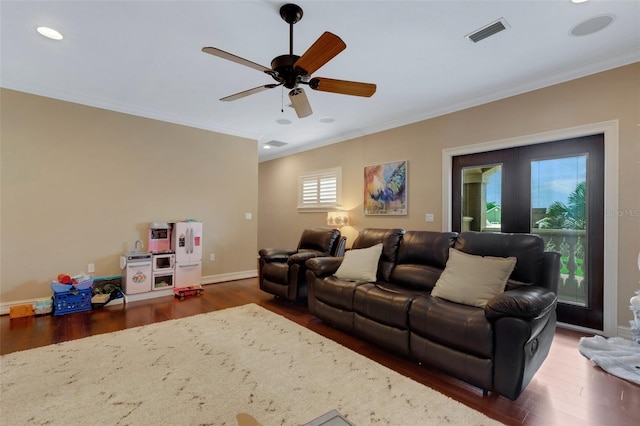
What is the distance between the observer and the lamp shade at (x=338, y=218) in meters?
5.41

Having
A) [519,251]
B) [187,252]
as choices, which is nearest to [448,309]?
[519,251]

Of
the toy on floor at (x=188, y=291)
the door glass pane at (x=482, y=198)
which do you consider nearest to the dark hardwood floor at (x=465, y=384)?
the toy on floor at (x=188, y=291)

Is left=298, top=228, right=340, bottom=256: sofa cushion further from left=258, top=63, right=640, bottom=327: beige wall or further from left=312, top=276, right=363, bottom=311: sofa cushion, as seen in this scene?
left=258, top=63, right=640, bottom=327: beige wall

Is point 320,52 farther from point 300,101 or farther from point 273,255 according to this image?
point 273,255

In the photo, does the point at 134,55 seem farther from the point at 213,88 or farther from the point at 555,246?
the point at 555,246

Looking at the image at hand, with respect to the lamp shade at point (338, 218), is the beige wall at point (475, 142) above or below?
above

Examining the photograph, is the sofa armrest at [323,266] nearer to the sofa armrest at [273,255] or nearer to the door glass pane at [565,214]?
the sofa armrest at [273,255]

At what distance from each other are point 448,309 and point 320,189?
4.30 m

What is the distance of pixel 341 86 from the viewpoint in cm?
236

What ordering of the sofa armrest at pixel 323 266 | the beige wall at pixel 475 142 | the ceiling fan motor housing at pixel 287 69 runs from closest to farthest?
the ceiling fan motor housing at pixel 287 69
the beige wall at pixel 475 142
the sofa armrest at pixel 323 266

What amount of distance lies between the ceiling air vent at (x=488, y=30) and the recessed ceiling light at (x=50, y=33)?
3.62m

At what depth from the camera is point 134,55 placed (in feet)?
9.48

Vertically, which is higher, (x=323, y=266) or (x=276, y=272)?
(x=323, y=266)

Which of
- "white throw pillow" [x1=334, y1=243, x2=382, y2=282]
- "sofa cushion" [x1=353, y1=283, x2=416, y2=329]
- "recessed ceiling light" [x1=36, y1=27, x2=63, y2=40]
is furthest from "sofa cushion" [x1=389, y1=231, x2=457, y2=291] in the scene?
"recessed ceiling light" [x1=36, y1=27, x2=63, y2=40]
